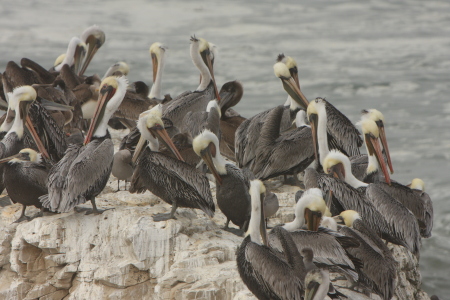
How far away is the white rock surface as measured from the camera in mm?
4844

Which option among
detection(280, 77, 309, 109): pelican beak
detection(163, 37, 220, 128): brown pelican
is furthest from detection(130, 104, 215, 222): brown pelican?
detection(280, 77, 309, 109): pelican beak

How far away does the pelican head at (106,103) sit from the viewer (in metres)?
6.26

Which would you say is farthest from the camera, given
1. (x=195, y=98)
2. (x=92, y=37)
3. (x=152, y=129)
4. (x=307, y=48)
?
(x=307, y=48)

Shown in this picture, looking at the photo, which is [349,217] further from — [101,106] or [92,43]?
[92,43]

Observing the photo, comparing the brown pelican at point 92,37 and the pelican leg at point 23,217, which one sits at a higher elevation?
the brown pelican at point 92,37

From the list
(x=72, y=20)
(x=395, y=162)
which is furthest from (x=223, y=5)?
(x=395, y=162)

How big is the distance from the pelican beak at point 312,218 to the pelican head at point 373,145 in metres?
1.65

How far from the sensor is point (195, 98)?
7.89m

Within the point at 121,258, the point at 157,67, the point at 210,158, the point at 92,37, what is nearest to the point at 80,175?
the point at 121,258

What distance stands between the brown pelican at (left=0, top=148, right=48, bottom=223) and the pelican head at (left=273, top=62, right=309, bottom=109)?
Result: 297cm

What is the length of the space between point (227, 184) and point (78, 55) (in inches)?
212

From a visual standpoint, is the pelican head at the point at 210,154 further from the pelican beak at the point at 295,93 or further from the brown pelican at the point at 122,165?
the pelican beak at the point at 295,93

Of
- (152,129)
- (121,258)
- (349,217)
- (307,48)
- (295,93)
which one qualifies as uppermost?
(152,129)

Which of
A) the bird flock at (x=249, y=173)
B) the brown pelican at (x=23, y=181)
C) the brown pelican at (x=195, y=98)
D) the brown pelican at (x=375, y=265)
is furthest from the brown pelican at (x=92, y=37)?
the brown pelican at (x=375, y=265)
